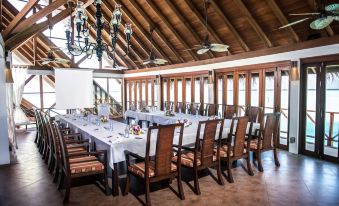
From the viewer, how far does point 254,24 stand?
19.0 feet

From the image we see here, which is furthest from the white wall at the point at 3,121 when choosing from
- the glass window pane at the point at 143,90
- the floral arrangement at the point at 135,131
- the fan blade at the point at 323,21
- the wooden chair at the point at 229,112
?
the glass window pane at the point at 143,90

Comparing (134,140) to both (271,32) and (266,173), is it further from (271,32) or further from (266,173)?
(271,32)

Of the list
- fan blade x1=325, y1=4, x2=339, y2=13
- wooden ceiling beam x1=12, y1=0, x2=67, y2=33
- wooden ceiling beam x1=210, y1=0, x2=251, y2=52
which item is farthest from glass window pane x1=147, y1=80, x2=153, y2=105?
fan blade x1=325, y1=4, x2=339, y2=13

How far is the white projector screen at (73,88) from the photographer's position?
1035 centimetres

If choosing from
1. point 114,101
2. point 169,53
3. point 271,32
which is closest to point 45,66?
point 114,101

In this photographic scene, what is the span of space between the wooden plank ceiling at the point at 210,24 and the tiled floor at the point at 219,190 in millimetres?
2995

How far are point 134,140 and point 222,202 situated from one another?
1448mm

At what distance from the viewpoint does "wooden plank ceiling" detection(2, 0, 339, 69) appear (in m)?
5.34

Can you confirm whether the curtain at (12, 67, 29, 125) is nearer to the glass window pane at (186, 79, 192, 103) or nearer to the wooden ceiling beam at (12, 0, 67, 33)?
the wooden ceiling beam at (12, 0, 67, 33)

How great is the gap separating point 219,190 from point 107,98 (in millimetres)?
10559

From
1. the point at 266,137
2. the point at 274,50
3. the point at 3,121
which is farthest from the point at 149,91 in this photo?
the point at 266,137

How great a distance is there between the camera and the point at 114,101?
A: 13227 mm

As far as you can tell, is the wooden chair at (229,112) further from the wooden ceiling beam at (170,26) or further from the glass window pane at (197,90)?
the wooden ceiling beam at (170,26)

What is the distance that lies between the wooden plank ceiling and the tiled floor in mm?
2995
